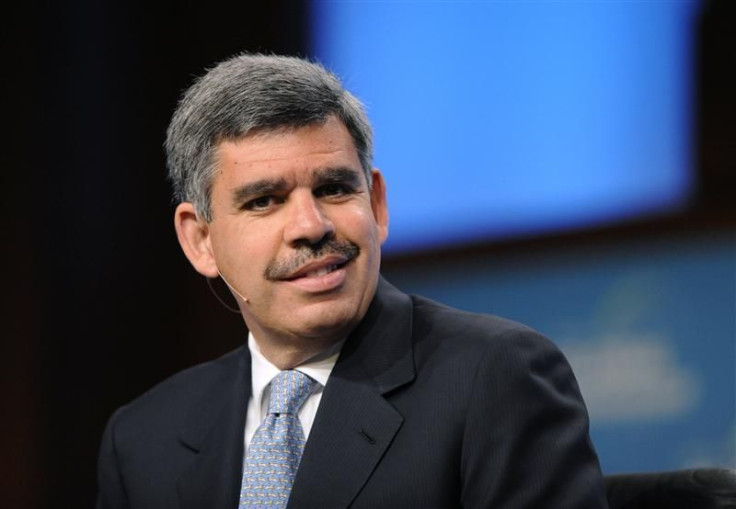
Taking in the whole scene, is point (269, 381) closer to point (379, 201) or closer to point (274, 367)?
point (274, 367)

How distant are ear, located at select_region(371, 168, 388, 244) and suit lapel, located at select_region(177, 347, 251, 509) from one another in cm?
43

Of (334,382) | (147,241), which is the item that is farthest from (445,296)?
(334,382)

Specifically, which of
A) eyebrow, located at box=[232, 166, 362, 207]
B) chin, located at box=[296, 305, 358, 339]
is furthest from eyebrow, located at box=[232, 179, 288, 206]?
chin, located at box=[296, 305, 358, 339]

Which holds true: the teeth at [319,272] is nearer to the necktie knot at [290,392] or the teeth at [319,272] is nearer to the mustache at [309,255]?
the mustache at [309,255]

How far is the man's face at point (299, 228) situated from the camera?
78.5 inches

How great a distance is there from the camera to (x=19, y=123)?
365cm

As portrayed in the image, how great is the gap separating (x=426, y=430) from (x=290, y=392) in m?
0.33

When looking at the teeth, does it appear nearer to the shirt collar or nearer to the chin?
the chin

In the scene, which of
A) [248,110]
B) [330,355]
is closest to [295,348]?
[330,355]

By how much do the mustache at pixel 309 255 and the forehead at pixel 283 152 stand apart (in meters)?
0.15

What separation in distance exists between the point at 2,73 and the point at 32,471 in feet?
4.45

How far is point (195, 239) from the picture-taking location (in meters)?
2.25

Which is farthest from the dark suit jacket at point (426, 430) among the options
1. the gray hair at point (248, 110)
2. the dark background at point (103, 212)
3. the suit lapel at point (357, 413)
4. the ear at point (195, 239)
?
the dark background at point (103, 212)

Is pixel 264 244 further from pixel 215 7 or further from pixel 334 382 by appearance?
pixel 215 7
